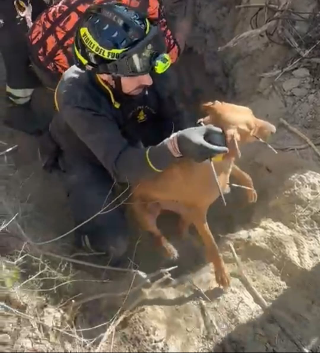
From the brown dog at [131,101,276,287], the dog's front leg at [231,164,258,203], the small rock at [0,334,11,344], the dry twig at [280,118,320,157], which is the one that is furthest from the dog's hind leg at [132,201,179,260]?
the dry twig at [280,118,320,157]

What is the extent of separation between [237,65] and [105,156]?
1.46 meters

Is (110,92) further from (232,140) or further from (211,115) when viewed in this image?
(232,140)

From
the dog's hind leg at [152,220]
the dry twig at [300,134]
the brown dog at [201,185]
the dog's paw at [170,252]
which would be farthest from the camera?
the dry twig at [300,134]

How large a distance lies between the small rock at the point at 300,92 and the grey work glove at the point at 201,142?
1.29m

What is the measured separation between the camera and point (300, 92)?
3479mm

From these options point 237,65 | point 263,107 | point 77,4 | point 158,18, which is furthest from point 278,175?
point 77,4

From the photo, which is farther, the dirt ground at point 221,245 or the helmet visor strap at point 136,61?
the dirt ground at point 221,245

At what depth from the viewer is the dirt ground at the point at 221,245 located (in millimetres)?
2482

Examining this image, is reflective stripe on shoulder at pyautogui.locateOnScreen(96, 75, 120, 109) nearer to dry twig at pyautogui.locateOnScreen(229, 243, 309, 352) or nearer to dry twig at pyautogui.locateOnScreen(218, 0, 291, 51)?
dry twig at pyautogui.locateOnScreen(229, 243, 309, 352)

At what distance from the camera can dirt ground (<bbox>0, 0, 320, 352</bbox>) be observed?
2482 mm

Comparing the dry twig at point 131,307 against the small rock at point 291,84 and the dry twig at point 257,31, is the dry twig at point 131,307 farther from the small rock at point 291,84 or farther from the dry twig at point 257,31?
the dry twig at point 257,31

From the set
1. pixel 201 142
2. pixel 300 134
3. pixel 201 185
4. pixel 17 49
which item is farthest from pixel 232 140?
pixel 17 49

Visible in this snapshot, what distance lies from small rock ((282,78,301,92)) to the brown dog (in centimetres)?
108

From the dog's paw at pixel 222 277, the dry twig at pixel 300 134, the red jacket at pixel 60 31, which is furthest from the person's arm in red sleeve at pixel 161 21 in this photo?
the dog's paw at pixel 222 277
